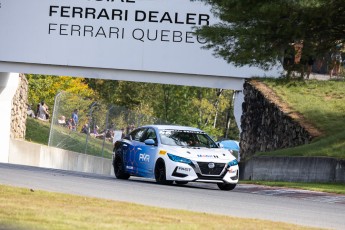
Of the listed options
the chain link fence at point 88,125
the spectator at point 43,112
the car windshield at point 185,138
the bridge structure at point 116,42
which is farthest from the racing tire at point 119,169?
the spectator at point 43,112

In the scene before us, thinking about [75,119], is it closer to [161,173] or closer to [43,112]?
[43,112]

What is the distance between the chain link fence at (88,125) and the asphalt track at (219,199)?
1821 centimetres

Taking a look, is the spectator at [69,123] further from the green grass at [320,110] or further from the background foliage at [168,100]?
the background foliage at [168,100]

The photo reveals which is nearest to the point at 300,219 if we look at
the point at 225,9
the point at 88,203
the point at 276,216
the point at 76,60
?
the point at 276,216

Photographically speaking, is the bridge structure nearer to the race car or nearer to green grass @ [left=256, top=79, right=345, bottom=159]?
green grass @ [left=256, top=79, right=345, bottom=159]

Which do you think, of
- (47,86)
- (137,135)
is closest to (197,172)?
(137,135)

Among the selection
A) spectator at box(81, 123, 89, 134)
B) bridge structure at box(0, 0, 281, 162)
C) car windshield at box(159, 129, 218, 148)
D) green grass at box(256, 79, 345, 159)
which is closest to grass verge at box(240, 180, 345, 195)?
green grass at box(256, 79, 345, 159)

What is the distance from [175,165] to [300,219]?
7794 millimetres

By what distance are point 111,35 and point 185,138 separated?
647 inches

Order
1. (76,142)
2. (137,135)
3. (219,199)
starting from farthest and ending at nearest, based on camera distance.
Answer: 1. (76,142)
2. (137,135)
3. (219,199)

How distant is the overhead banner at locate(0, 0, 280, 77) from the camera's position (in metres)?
40.9

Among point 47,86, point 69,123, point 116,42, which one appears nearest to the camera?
point 116,42

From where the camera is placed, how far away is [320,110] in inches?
1532

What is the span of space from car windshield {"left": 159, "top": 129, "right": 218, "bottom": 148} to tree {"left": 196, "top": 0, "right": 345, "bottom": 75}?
11.0 ft
